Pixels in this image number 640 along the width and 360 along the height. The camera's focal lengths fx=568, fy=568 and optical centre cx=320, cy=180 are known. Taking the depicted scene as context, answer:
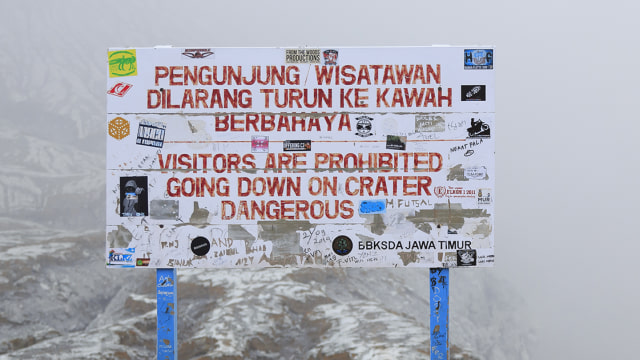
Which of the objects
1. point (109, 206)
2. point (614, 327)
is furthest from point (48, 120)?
point (614, 327)

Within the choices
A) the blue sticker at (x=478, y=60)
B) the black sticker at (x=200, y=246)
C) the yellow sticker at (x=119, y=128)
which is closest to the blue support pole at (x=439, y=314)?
the blue sticker at (x=478, y=60)

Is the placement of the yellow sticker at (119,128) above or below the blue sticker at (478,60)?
below

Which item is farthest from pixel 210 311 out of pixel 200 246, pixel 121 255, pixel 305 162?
pixel 305 162

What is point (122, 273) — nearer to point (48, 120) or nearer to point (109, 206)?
point (109, 206)

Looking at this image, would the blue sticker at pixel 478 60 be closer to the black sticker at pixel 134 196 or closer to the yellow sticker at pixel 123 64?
the yellow sticker at pixel 123 64

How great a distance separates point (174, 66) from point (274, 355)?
9.92 metres

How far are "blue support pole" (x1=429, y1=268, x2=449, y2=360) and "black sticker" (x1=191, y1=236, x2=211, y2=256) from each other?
3.12 m

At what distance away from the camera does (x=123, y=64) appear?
25.6 ft

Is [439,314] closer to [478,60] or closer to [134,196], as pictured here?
[478,60]

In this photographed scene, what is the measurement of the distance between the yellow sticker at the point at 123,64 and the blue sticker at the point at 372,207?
11.8ft

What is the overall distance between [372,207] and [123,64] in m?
3.95

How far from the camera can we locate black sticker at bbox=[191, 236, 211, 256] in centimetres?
775

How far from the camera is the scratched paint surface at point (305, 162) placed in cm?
772

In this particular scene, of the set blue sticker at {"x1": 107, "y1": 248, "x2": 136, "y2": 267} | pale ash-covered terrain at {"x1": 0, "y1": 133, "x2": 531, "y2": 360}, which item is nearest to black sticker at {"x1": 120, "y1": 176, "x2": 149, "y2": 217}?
blue sticker at {"x1": 107, "y1": 248, "x2": 136, "y2": 267}
